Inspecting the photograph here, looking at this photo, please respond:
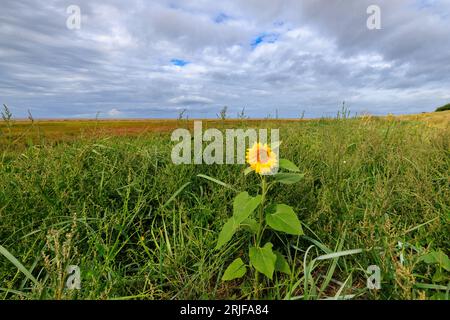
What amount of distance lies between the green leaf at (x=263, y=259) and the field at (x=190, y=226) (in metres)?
0.16

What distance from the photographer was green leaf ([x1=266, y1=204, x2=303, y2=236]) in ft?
4.63

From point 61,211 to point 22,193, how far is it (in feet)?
1.25

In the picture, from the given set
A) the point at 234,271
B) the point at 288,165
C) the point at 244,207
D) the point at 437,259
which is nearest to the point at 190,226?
the point at 234,271

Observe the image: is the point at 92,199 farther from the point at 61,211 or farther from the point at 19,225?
the point at 19,225

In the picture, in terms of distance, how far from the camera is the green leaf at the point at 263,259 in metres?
1.36

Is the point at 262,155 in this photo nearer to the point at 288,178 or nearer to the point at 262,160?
the point at 262,160

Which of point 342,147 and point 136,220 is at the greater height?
point 342,147

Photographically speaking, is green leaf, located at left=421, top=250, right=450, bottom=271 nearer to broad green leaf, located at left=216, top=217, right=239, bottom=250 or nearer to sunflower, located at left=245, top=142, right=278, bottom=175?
sunflower, located at left=245, top=142, right=278, bottom=175

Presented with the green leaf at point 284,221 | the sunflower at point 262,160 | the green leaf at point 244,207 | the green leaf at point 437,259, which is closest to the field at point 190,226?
the green leaf at point 437,259

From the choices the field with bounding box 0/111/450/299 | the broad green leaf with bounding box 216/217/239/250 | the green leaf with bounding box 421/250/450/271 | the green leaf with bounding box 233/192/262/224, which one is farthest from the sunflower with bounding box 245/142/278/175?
the green leaf with bounding box 421/250/450/271

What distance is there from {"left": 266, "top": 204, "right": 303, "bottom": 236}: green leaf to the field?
28 centimetres

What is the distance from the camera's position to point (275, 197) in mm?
2223
